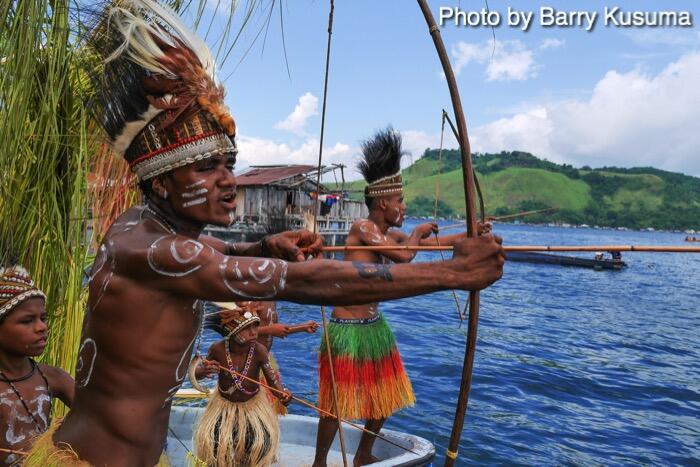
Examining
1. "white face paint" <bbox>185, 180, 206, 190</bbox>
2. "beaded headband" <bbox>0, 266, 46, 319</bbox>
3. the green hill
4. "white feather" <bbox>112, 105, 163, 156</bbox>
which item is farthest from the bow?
the green hill

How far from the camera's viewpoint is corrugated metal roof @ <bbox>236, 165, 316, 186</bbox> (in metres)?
36.4

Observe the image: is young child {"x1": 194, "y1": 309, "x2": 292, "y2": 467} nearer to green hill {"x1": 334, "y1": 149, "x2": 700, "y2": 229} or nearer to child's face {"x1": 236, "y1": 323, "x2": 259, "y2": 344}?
child's face {"x1": 236, "y1": 323, "x2": 259, "y2": 344}

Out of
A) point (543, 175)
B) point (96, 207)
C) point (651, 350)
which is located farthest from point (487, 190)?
point (96, 207)

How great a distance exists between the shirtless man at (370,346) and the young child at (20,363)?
2570 mm

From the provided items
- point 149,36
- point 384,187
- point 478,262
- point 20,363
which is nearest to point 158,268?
point 149,36

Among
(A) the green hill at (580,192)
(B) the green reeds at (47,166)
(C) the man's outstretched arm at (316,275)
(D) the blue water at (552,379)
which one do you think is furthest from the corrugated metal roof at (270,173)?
(A) the green hill at (580,192)

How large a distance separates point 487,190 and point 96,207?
106 meters

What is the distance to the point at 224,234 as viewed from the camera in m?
36.5

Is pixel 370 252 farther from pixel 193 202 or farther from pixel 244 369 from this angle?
pixel 193 202

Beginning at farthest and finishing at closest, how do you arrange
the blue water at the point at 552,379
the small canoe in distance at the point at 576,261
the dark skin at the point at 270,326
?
the small canoe in distance at the point at 576,261, the blue water at the point at 552,379, the dark skin at the point at 270,326

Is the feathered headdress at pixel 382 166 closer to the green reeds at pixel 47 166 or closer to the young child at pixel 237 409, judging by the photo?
the young child at pixel 237 409

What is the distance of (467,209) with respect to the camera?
2.19 metres

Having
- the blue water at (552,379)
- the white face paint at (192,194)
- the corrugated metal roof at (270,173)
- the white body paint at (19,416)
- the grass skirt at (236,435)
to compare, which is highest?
the corrugated metal roof at (270,173)

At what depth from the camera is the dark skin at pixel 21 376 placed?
3.22m
